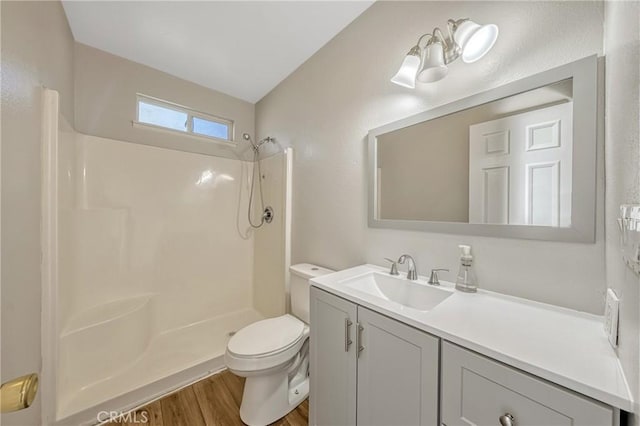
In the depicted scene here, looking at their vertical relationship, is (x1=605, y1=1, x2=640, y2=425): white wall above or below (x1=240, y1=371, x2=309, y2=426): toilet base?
above

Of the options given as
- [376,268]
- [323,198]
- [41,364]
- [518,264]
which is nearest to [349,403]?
[376,268]

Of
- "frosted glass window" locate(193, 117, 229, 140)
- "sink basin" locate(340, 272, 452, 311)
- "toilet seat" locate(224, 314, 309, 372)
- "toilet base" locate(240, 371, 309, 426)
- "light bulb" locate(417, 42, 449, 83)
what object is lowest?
"toilet base" locate(240, 371, 309, 426)

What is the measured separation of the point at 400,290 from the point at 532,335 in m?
0.58

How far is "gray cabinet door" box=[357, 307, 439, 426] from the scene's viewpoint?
74cm

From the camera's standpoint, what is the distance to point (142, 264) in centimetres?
210

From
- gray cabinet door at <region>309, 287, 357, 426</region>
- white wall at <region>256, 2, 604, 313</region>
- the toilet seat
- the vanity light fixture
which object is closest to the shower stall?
white wall at <region>256, 2, 604, 313</region>

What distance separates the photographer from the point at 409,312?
0.83m

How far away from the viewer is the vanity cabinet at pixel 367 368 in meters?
0.76

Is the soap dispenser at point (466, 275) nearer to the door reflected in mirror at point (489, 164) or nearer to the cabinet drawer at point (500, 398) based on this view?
the door reflected in mirror at point (489, 164)

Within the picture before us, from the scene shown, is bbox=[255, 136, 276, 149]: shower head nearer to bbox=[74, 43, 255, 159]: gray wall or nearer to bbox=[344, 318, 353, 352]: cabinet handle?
bbox=[74, 43, 255, 159]: gray wall

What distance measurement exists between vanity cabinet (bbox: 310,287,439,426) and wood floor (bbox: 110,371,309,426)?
1.12 ft

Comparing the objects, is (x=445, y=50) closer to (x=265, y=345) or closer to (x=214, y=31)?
(x=214, y=31)

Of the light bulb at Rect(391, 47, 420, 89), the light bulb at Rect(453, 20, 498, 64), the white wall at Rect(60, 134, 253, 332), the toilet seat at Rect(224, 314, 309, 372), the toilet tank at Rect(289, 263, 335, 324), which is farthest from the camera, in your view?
the white wall at Rect(60, 134, 253, 332)

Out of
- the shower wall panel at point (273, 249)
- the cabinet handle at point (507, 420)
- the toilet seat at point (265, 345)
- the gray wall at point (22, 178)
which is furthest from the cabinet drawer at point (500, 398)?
the shower wall panel at point (273, 249)
